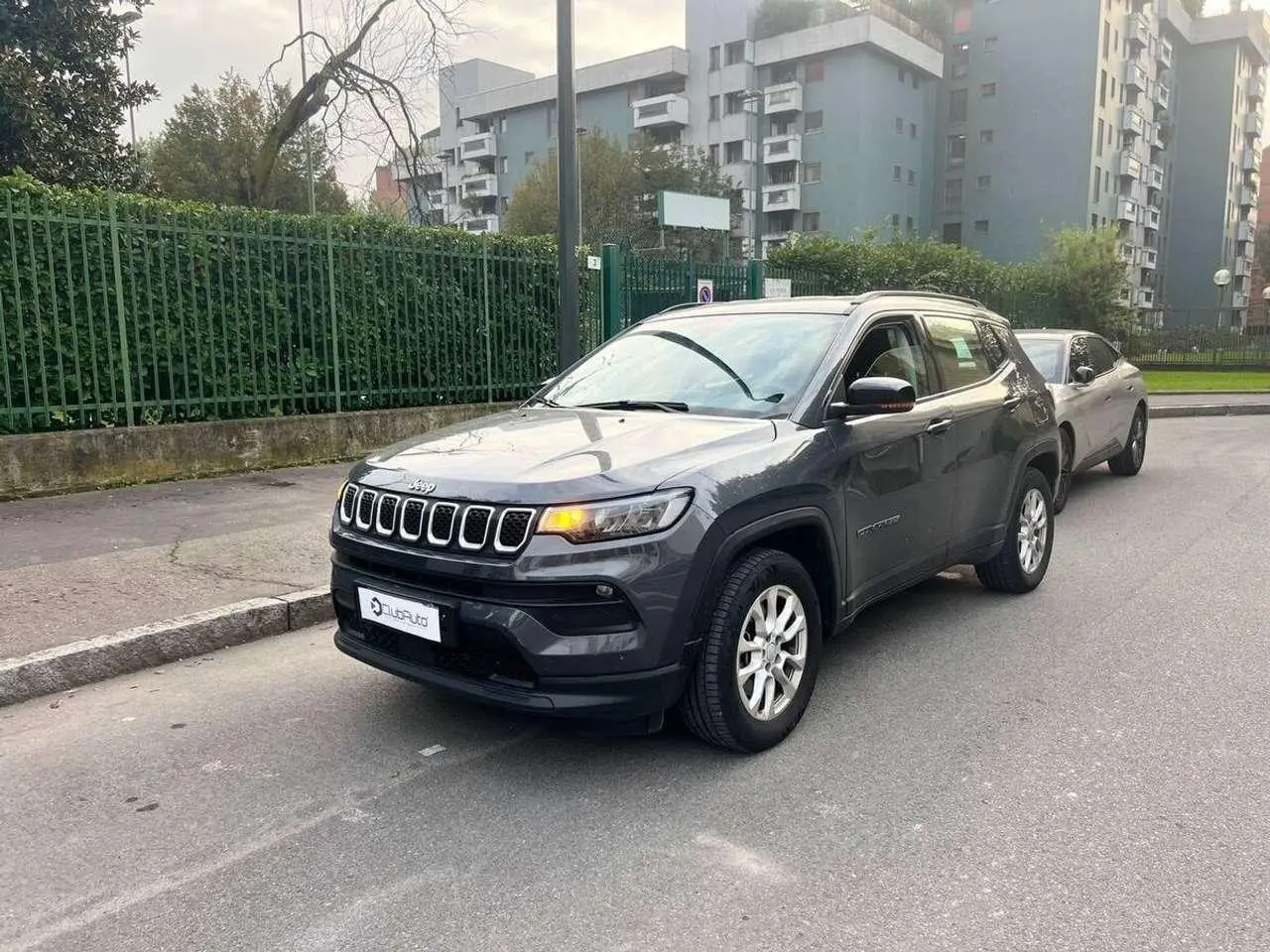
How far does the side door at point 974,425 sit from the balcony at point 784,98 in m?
53.9

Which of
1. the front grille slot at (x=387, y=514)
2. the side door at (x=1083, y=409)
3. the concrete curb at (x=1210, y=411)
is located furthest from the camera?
the concrete curb at (x=1210, y=411)

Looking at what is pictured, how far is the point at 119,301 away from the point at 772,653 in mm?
7241

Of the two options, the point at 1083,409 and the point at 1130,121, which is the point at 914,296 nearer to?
the point at 1083,409

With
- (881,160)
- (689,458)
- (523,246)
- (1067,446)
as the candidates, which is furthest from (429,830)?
(881,160)

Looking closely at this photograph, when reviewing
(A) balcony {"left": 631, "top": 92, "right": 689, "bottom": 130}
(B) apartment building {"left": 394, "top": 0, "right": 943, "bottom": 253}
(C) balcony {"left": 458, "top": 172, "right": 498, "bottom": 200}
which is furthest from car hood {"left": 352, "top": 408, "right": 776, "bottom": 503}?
(C) balcony {"left": 458, "top": 172, "right": 498, "bottom": 200}

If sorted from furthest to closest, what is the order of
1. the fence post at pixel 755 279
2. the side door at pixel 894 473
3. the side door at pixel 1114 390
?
the fence post at pixel 755 279 → the side door at pixel 1114 390 → the side door at pixel 894 473

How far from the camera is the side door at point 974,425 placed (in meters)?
4.91

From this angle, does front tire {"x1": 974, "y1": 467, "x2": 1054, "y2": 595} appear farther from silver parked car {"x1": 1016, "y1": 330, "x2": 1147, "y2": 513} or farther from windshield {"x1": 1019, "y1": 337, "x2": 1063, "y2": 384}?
windshield {"x1": 1019, "y1": 337, "x2": 1063, "y2": 384}

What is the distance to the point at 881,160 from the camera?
54781 millimetres

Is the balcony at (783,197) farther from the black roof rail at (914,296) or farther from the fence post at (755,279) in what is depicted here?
the black roof rail at (914,296)

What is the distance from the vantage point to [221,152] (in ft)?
114

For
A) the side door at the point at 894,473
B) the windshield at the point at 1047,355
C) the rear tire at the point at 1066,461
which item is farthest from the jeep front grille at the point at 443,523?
the windshield at the point at 1047,355

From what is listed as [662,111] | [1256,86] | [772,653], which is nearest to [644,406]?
[772,653]

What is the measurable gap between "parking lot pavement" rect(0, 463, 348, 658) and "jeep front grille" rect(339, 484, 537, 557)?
2109 millimetres
